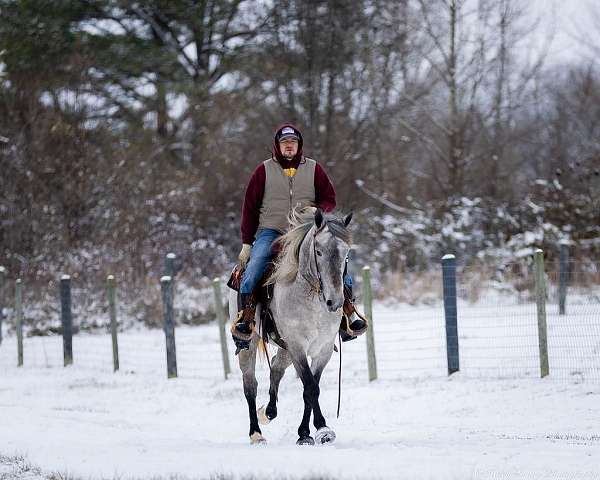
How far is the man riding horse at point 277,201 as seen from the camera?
8078mm

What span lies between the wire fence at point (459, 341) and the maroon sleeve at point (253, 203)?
4055 mm

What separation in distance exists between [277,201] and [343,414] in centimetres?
296

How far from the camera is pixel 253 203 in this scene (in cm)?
841

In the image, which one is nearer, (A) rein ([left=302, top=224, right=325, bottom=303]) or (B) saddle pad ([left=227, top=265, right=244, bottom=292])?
(A) rein ([left=302, top=224, right=325, bottom=303])

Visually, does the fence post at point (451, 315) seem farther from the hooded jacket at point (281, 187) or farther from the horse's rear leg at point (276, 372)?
the hooded jacket at point (281, 187)

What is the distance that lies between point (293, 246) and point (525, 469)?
2700 millimetres

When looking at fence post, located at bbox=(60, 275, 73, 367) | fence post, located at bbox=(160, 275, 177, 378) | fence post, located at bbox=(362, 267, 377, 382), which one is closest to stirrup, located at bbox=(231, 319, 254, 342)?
fence post, located at bbox=(362, 267, 377, 382)

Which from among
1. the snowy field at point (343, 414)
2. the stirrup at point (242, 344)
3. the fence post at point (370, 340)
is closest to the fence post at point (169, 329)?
the snowy field at point (343, 414)

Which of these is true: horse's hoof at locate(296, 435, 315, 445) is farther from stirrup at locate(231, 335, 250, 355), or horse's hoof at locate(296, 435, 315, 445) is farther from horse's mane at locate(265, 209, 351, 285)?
horse's mane at locate(265, 209, 351, 285)

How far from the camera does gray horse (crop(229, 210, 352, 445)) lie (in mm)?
7109

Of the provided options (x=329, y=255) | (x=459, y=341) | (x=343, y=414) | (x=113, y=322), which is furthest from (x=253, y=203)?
(x=113, y=322)

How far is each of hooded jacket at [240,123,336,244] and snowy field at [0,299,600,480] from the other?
2.09 meters

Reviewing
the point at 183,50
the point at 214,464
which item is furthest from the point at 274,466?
the point at 183,50

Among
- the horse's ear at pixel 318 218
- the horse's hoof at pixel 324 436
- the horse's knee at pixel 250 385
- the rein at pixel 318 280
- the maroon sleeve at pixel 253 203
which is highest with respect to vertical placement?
the maroon sleeve at pixel 253 203
